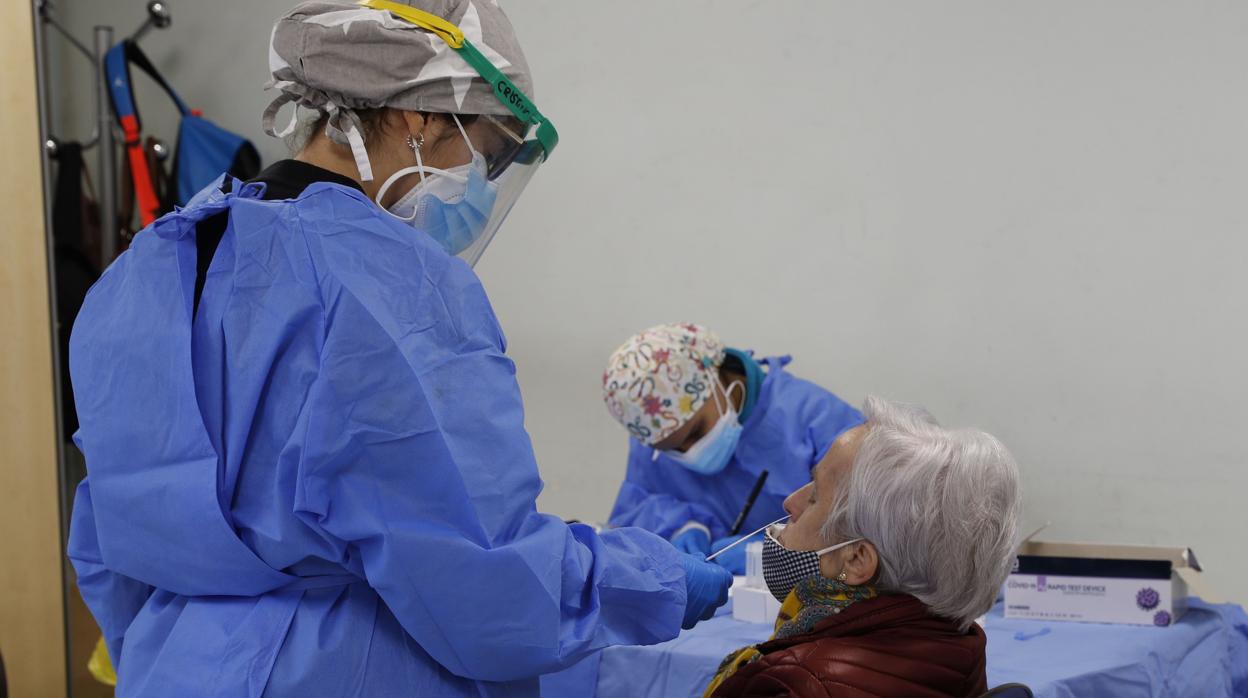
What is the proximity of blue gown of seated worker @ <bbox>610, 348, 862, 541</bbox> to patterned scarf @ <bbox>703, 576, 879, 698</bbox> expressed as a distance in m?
1.02

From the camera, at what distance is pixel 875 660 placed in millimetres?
1554

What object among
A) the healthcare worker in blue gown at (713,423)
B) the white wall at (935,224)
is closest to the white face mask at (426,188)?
the healthcare worker in blue gown at (713,423)

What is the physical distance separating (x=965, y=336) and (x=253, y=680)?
2488 mm

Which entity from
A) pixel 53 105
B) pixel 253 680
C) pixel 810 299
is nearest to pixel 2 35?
pixel 53 105

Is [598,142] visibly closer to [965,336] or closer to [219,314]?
[965,336]

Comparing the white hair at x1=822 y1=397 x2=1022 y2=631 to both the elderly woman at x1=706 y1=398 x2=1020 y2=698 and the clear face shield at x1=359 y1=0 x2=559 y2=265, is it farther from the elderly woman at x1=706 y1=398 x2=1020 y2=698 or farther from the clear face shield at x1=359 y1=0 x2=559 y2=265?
the clear face shield at x1=359 y1=0 x2=559 y2=265

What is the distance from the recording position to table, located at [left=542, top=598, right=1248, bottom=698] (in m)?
1.98

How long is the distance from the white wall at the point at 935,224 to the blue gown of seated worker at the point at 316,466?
7.28ft

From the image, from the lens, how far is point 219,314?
4.01ft

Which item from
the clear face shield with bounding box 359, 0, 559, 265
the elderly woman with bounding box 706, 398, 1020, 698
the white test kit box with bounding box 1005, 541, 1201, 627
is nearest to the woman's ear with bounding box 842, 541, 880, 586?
the elderly woman with bounding box 706, 398, 1020, 698

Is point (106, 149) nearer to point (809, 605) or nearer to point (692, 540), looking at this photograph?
point (692, 540)

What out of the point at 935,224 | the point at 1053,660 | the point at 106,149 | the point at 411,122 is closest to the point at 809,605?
the point at 1053,660

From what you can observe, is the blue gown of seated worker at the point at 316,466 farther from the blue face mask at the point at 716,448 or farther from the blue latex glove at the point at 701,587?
the blue face mask at the point at 716,448

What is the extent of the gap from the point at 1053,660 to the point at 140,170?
3.62 metres
